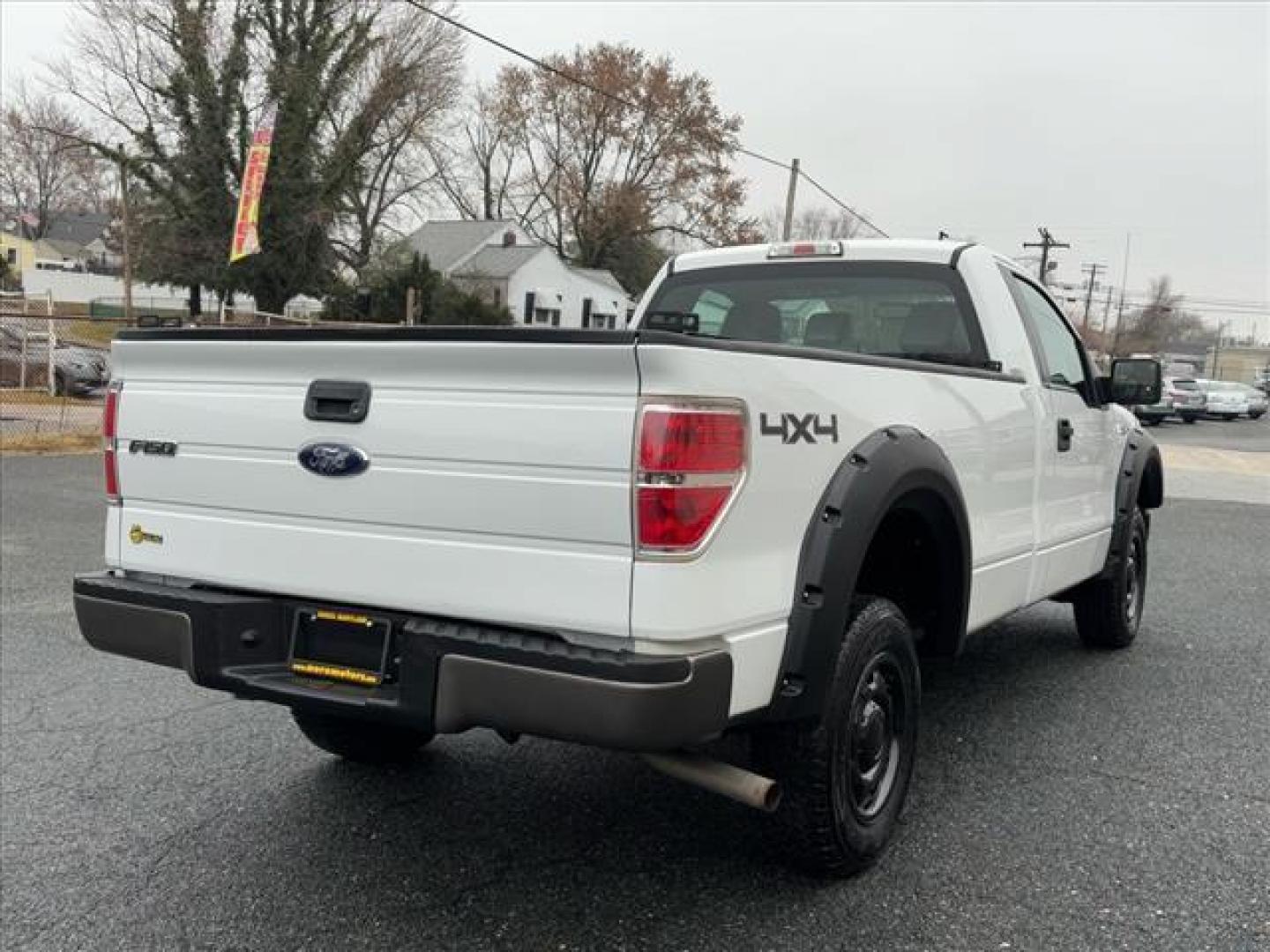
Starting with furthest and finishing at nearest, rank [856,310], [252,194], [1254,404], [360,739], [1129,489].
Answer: [1254,404], [252,194], [1129,489], [856,310], [360,739]

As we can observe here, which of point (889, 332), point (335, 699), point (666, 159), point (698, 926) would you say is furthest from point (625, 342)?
point (666, 159)

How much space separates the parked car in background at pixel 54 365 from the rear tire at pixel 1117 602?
52.5 ft

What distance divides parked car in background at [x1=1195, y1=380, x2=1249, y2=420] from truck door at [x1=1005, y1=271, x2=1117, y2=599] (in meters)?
34.6

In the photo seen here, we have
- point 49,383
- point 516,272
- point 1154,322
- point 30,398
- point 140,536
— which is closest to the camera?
point 140,536

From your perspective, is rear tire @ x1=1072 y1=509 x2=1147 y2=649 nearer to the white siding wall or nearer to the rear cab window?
the rear cab window

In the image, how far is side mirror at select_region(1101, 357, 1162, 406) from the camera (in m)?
5.20

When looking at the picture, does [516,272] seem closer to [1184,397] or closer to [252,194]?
[1184,397]

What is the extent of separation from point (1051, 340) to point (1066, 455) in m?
0.62

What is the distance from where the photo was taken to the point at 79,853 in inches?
127

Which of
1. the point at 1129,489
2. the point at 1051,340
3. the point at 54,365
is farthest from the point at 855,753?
the point at 54,365

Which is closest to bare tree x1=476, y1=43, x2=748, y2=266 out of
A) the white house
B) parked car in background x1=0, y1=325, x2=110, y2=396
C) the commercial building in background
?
the white house

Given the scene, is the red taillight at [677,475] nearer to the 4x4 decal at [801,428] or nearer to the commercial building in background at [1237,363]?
the 4x4 decal at [801,428]

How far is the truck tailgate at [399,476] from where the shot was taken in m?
2.33

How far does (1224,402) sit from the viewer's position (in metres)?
35.9
